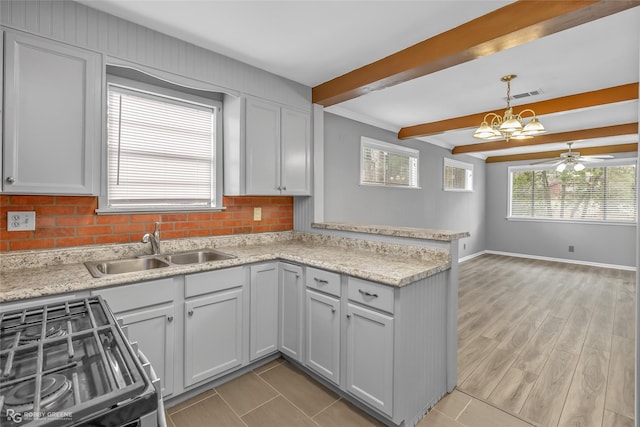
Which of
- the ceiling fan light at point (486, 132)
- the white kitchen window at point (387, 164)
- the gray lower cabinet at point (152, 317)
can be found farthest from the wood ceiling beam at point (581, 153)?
the gray lower cabinet at point (152, 317)

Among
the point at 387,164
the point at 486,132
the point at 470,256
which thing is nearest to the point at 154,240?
the point at 486,132

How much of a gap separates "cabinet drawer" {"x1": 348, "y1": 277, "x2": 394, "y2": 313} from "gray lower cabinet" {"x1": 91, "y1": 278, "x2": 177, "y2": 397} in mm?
1147

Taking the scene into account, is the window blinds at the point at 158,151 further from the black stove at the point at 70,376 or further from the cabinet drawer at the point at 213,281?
the black stove at the point at 70,376

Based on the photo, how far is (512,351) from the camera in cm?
284

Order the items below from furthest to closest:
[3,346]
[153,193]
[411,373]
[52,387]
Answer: [153,193] < [411,373] < [3,346] < [52,387]

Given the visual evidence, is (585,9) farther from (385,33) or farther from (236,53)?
(236,53)

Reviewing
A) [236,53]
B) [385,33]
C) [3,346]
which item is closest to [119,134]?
[236,53]

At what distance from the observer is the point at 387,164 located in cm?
474

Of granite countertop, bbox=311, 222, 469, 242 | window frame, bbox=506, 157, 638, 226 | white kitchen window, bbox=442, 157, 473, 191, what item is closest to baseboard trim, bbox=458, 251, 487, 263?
window frame, bbox=506, 157, 638, 226

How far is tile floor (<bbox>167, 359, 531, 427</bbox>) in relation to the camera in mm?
1941

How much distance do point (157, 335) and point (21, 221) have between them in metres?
1.07

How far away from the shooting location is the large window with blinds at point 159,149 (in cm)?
234

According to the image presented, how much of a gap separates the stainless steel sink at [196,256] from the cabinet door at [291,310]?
498 mm

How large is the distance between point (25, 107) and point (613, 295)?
6654 mm
